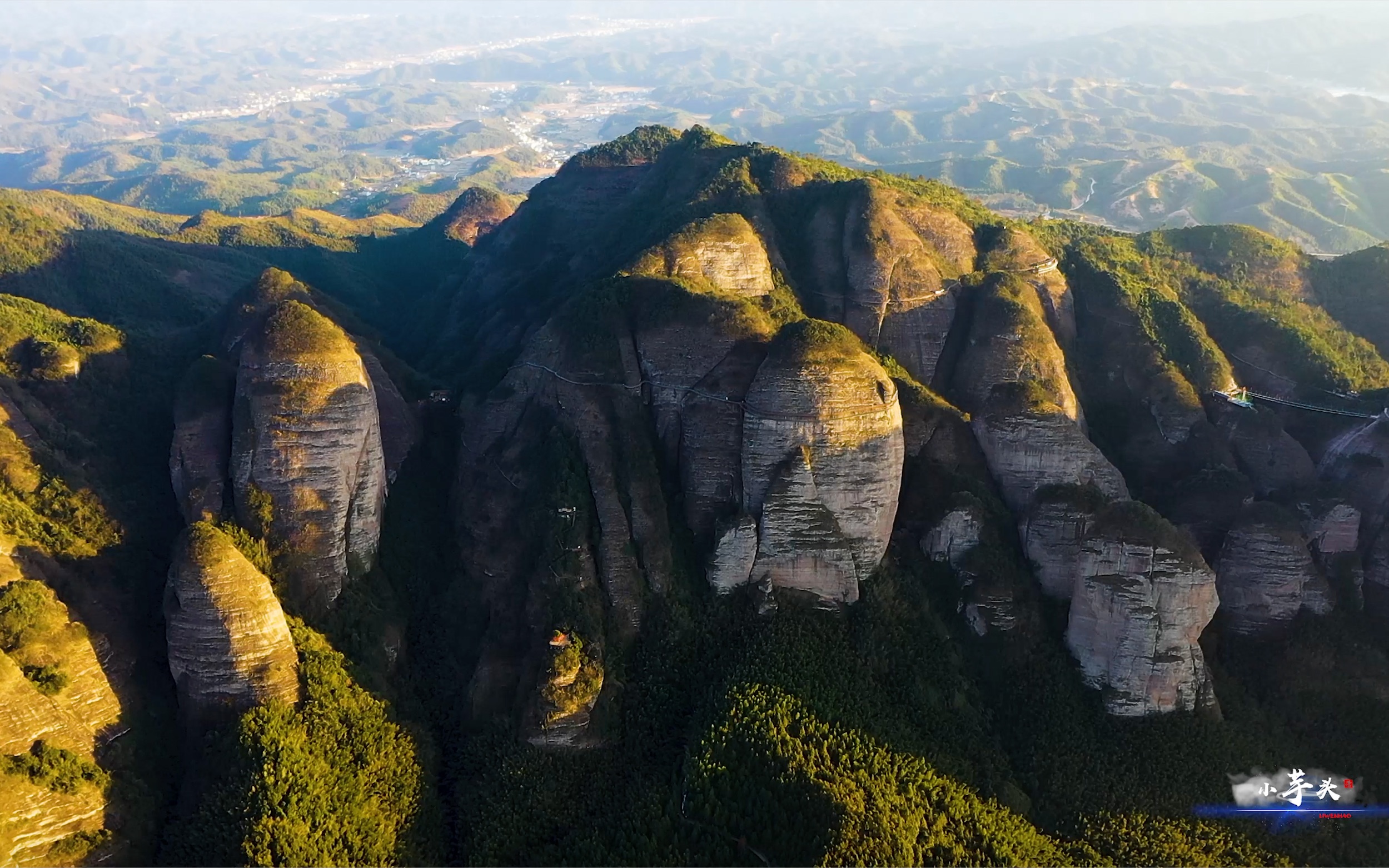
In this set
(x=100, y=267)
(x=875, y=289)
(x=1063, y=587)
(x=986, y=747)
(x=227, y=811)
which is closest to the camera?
(x=227, y=811)

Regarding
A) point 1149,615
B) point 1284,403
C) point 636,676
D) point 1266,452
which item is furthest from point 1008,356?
point 636,676

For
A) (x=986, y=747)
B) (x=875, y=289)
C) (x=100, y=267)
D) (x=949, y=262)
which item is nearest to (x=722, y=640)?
(x=986, y=747)

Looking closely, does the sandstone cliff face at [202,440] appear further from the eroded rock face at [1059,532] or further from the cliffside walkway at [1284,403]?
the cliffside walkway at [1284,403]

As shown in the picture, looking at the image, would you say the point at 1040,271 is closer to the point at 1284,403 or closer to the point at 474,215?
the point at 1284,403

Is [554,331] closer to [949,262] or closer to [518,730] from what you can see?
[518,730]

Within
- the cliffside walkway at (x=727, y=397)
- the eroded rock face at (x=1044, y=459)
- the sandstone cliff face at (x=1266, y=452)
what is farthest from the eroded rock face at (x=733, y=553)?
the sandstone cliff face at (x=1266, y=452)

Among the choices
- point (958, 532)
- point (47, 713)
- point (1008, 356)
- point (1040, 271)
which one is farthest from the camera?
point (1040, 271)
